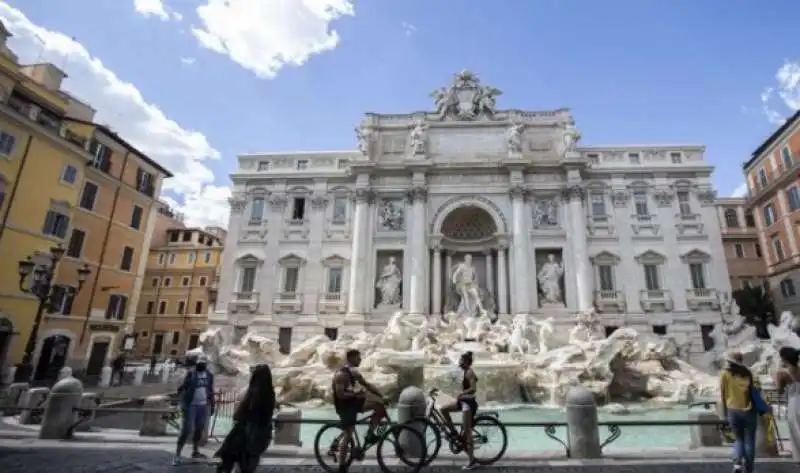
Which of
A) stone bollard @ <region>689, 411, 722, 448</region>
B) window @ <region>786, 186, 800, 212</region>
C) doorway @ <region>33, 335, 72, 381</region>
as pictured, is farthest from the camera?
window @ <region>786, 186, 800, 212</region>

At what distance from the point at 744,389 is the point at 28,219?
24791 millimetres

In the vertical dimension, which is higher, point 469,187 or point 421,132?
point 421,132

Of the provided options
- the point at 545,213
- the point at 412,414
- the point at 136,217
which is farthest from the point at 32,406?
the point at 545,213

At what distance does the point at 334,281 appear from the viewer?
2431cm

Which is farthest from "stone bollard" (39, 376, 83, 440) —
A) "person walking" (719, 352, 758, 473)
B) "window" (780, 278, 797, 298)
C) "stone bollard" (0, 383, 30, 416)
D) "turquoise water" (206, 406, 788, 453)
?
"window" (780, 278, 797, 298)

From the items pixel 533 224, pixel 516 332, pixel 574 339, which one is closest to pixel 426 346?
pixel 516 332

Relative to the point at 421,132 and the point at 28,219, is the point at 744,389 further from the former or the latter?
the point at 28,219

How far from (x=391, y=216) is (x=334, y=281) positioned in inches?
204

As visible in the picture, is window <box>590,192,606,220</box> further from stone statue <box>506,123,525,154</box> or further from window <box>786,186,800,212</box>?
window <box>786,186,800,212</box>

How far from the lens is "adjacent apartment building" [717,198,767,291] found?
32188 millimetres

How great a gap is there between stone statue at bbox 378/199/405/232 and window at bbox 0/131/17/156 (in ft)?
56.9

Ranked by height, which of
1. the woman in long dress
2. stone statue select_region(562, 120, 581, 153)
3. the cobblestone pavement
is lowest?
the cobblestone pavement

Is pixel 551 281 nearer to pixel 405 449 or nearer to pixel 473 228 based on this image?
pixel 473 228

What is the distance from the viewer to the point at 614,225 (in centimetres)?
2383
